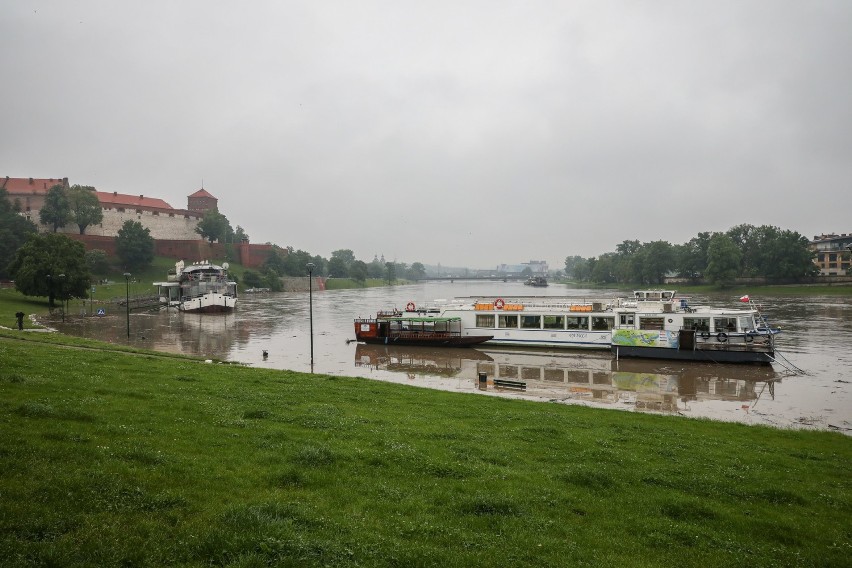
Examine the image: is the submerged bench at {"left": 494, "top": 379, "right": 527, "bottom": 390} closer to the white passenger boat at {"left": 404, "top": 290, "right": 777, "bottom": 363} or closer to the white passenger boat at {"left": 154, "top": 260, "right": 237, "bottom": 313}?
the white passenger boat at {"left": 404, "top": 290, "right": 777, "bottom": 363}

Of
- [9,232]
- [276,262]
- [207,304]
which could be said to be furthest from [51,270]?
[276,262]

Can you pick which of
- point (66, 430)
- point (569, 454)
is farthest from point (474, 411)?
point (66, 430)

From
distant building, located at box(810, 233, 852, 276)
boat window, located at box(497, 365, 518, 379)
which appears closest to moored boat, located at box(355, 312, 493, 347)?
boat window, located at box(497, 365, 518, 379)

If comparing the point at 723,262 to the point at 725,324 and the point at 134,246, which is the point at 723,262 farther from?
the point at 134,246

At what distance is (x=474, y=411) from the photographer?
17.1 meters

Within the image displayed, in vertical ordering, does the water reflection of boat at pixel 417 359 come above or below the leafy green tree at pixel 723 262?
below

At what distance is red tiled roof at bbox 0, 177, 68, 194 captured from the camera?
132 meters

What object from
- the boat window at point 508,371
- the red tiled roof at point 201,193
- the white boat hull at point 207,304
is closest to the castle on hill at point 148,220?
the red tiled roof at point 201,193

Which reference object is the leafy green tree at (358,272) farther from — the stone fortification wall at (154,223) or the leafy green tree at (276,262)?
the stone fortification wall at (154,223)

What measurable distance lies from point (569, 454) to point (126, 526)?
898 centimetres

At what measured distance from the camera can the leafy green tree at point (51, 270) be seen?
63656mm

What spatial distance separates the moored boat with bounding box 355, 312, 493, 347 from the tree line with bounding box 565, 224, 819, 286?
96516mm

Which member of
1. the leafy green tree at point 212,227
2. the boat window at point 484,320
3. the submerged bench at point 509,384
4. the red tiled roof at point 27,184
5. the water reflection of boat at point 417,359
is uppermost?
the red tiled roof at point 27,184

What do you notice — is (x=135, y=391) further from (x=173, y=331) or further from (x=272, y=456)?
(x=173, y=331)
